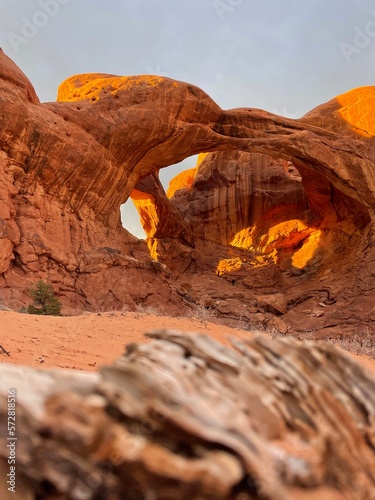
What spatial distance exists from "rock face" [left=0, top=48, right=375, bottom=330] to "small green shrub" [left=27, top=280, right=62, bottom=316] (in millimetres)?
642

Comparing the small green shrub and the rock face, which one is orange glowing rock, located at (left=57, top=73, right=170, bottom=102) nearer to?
the rock face

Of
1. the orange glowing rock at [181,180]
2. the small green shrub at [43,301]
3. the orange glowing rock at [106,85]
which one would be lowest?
the small green shrub at [43,301]

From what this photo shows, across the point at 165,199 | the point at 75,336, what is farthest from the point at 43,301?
the point at 165,199

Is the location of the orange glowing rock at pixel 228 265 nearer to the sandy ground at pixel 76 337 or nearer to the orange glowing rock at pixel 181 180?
the orange glowing rock at pixel 181 180

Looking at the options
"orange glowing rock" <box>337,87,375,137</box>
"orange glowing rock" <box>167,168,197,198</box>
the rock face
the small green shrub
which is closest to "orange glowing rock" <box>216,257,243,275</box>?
the rock face

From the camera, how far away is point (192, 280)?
68.6 feet

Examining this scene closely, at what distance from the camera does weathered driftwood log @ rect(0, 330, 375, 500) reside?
1272mm

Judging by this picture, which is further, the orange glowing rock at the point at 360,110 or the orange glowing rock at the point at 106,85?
the orange glowing rock at the point at 360,110

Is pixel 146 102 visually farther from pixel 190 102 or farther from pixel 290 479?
pixel 290 479

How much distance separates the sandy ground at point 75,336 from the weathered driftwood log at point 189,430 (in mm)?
2317

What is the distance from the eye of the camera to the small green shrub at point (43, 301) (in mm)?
9469

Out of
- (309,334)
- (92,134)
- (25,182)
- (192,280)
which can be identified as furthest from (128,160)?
(309,334)

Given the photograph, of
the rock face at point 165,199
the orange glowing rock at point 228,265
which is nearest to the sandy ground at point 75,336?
the rock face at point 165,199

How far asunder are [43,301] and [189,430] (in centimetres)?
983
